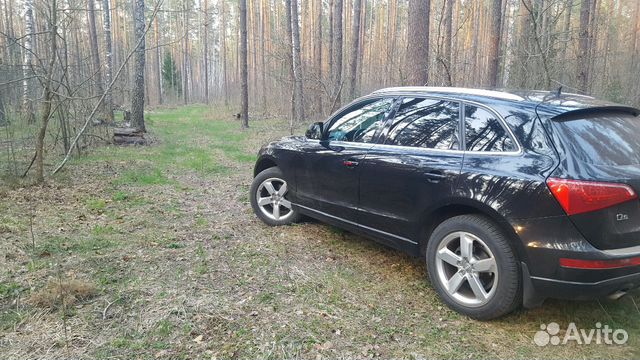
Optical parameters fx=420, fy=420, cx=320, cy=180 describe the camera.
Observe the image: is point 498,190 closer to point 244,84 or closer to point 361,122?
point 361,122

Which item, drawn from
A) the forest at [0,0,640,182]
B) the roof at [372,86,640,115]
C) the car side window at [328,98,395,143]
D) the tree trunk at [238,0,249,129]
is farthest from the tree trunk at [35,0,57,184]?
the tree trunk at [238,0,249,129]

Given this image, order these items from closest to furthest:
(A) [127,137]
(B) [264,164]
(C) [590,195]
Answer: (C) [590,195] < (B) [264,164] < (A) [127,137]

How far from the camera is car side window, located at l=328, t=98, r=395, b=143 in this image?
14.1 feet

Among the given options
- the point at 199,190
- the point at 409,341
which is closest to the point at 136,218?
the point at 199,190

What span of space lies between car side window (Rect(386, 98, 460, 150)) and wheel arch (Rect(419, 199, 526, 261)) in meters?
0.51

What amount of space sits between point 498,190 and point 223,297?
2.40m

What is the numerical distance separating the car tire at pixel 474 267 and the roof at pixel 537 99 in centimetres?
97

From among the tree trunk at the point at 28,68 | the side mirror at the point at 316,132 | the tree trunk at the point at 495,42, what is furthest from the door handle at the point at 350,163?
the tree trunk at the point at 495,42

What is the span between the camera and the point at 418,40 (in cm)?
865

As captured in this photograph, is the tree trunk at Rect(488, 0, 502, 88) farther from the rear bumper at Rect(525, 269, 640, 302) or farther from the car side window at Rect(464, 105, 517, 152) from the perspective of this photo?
the rear bumper at Rect(525, 269, 640, 302)

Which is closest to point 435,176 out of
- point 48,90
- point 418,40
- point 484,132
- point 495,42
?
point 484,132

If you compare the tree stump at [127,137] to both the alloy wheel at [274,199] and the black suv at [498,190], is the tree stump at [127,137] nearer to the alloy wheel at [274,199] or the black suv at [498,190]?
the alloy wheel at [274,199]

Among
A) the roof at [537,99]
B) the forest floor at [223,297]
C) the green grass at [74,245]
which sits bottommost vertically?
the forest floor at [223,297]

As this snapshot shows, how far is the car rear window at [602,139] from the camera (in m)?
2.89
